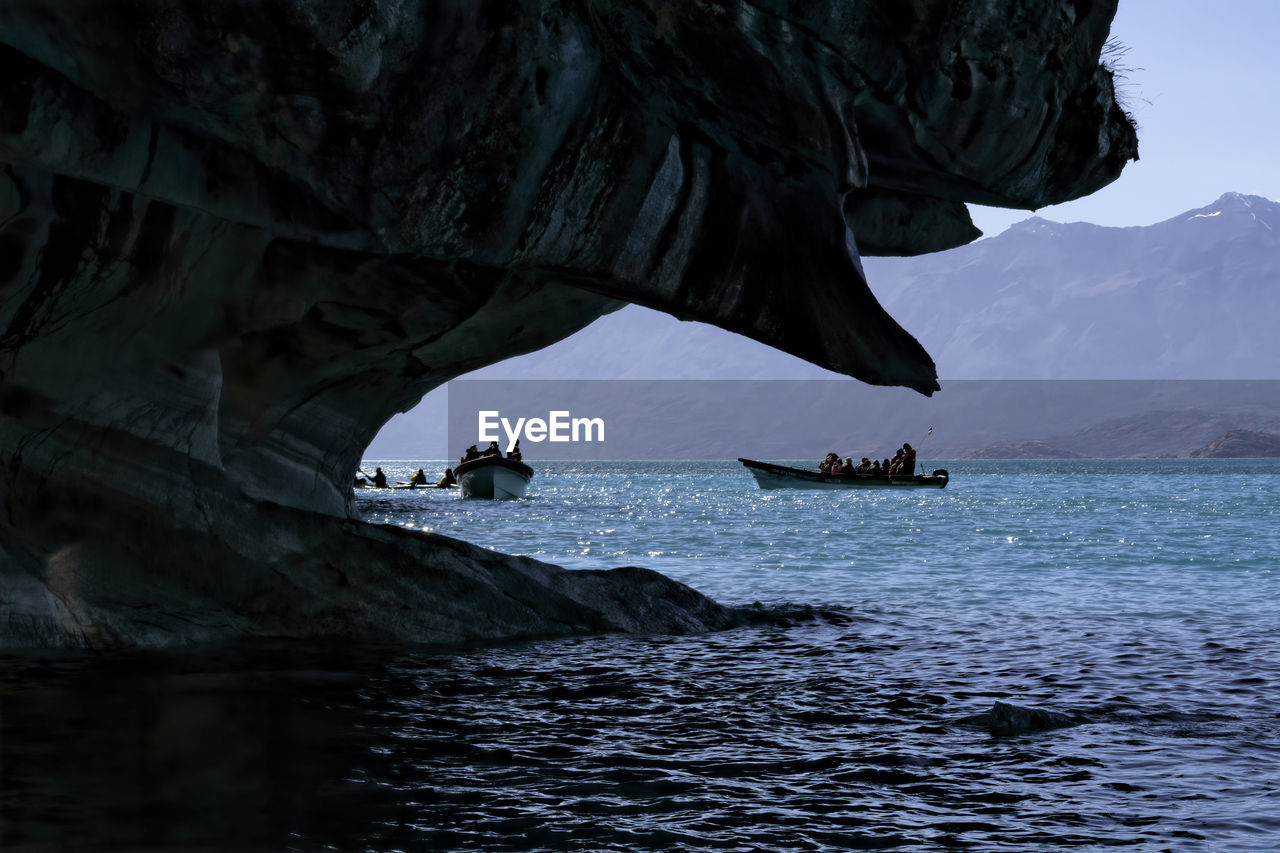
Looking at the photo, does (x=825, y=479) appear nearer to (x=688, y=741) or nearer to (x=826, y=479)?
(x=826, y=479)

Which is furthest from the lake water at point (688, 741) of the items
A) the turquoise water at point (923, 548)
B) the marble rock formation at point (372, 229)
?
the turquoise water at point (923, 548)

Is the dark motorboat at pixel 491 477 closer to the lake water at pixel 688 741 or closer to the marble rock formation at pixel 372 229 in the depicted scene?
the lake water at pixel 688 741

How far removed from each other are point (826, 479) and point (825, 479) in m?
0.07

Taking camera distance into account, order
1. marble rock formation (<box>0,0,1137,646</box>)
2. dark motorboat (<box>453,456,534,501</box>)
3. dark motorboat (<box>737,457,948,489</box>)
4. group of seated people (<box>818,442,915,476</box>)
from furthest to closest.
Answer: group of seated people (<box>818,442,915,476</box>)
dark motorboat (<box>737,457,948,489</box>)
dark motorboat (<box>453,456,534,501</box>)
marble rock formation (<box>0,0,1137,646</box>)

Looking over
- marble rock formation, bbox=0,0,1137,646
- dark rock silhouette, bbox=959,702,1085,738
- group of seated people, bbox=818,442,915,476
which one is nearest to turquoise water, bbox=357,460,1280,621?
marble rock formation, bbox=0,0,1137,646

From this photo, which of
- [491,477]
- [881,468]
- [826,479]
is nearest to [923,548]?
[491,477]

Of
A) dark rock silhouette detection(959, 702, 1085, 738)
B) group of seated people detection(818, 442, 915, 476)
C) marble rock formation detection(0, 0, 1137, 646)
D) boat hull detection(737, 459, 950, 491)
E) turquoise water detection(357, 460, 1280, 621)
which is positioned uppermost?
marble rock formation detection(0, 0, 1137, 646)

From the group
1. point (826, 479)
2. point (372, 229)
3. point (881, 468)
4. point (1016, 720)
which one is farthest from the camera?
point (881, 468)

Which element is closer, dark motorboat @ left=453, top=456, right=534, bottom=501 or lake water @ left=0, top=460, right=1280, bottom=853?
lake water @ left=0, top=460, right=1280, bottom=853

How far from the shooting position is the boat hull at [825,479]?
6047 cm

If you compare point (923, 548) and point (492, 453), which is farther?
point (492, 453)

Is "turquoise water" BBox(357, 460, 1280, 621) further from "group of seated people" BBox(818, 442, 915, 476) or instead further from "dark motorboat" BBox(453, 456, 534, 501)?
"group of seated people" BBox(818, 442, 915, 476)

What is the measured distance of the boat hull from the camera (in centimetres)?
6047

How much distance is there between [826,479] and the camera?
200 feet
